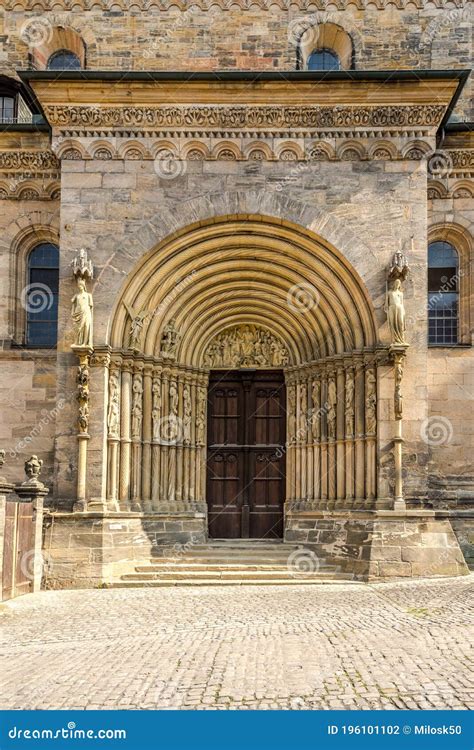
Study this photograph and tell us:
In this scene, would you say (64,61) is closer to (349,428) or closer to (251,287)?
(251,287)

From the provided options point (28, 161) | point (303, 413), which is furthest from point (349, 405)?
point (28, 161)

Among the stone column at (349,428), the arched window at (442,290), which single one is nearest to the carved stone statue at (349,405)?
the stone column at (349,428)

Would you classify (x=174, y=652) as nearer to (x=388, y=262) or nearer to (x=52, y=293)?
(x=388, y=262)

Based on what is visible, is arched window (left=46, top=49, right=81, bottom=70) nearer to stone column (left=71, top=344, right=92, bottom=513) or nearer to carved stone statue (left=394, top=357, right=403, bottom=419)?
stone column (left=71, top=344, right=92, bottom=513)

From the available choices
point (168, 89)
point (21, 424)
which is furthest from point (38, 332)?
point (168, 89)

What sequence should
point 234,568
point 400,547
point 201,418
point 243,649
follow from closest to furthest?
point 243,649 → point 400,547 → point 234,568 → point 201,418

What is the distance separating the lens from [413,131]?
54.0ft

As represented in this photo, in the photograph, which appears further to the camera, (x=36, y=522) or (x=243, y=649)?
(x=36, y=522)

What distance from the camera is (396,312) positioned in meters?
15.8

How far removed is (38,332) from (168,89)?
5.50 metres

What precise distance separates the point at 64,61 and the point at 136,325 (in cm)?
710

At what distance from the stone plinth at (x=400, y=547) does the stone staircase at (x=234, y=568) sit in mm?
436

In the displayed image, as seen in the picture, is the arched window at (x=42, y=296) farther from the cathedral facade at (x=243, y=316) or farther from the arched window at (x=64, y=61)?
the arched window at (x=64, y=61)

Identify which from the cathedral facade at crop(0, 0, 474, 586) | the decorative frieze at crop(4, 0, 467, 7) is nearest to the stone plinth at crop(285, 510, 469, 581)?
the cathedral facade at crop(0, 0, 474, 586)
